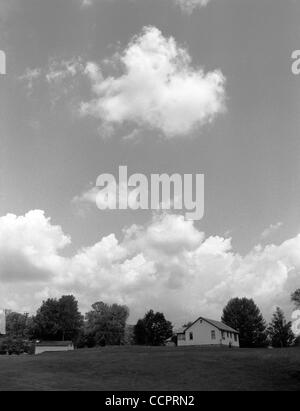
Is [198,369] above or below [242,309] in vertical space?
below

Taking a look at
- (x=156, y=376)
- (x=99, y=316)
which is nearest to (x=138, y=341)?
(x=99, y=316)

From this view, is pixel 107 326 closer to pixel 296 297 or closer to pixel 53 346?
pixel 53 346

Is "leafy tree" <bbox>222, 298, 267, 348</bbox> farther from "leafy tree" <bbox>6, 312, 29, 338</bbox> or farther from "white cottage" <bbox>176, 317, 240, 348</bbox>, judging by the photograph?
"leafy tree" <bbox>6, 312, 29, 338</bbox>

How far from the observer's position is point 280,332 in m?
114

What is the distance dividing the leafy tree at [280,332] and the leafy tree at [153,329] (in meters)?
26.4

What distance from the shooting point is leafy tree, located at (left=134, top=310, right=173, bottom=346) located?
117 m

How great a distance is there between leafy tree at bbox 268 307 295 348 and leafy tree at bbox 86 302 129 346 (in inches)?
1648

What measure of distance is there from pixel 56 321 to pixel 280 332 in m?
60.2

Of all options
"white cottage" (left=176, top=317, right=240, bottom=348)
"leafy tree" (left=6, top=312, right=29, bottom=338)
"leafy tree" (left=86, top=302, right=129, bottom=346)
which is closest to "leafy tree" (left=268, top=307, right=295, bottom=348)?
"white cottage" (left=176, top=317, right=240, bottom=348)

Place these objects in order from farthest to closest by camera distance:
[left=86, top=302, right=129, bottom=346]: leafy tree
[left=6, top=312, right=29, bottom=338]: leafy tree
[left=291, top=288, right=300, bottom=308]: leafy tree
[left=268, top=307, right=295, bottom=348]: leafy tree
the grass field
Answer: [left=6, top=312, right=29, bottom=338]: leafy tree → [left=86, top=302, right=129, bottom=346]: leafy tree → [left=268, top=307, right=295, bottom=348]: leafy tree → [left=291, top=288, right=300, bottom=308]: leafy tree → the grass field
